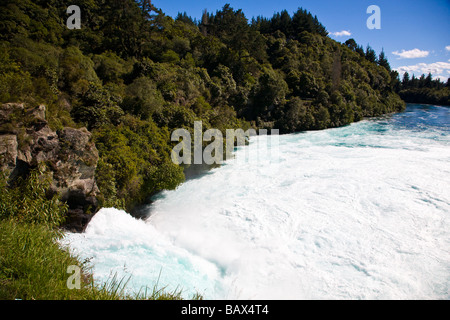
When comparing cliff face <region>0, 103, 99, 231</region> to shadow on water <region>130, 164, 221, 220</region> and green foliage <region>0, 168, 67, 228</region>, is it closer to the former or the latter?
green foliage <region>0, 168, 67, 228</region>

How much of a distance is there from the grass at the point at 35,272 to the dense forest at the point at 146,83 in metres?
6.76

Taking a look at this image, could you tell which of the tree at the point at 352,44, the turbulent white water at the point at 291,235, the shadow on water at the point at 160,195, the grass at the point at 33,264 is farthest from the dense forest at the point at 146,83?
the tree at the point at 352,44

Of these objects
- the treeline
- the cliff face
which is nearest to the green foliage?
the cliff face

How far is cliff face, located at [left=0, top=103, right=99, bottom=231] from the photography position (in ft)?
32.4

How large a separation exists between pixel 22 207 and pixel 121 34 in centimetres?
3375

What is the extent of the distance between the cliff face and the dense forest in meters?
1.02

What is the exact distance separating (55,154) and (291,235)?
13400mm

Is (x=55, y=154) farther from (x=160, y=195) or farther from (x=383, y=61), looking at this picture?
(x=383, y=61)

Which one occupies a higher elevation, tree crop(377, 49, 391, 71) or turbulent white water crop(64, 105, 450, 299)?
tree crop(377, 49, 391, 71)

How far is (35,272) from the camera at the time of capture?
608 centimetres

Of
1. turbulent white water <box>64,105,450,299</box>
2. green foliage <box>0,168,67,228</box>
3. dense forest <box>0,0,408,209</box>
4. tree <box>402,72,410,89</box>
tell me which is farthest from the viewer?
tree <box>402,72,410,89</box>

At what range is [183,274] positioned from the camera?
33.9ft

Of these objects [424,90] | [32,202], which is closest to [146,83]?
[32,202]
